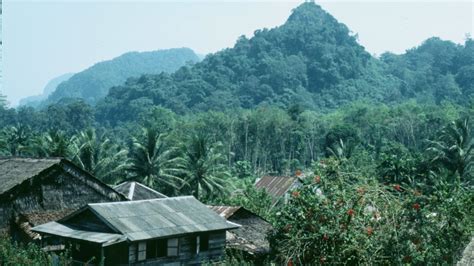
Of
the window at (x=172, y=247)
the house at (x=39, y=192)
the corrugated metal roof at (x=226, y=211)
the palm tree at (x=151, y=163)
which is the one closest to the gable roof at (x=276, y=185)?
the palm tree at (x=151, y=163)

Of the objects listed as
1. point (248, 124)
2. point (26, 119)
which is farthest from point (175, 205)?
point (26, 119)

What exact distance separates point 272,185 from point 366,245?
28.8 metres

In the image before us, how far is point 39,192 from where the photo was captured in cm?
2373

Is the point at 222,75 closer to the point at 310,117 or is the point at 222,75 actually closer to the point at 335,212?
the point at 310,117

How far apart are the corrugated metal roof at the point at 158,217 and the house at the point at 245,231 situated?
2.18 meters

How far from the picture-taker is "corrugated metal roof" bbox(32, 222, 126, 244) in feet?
59.0

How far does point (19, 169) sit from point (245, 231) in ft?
31.0

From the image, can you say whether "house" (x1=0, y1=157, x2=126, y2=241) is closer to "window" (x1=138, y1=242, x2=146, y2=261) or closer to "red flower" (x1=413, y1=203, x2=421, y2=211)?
"window" (x1=138, y1=242, x2=146, y2=261)

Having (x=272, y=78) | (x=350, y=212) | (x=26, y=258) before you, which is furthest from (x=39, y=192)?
(x=272, y=78)

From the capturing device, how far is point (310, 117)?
77.4 meters

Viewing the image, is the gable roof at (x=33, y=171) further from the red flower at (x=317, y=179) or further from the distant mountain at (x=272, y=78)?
the distant mountain at (x=272, y=78)

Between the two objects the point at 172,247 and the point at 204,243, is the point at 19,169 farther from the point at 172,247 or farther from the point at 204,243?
the point at 204,243

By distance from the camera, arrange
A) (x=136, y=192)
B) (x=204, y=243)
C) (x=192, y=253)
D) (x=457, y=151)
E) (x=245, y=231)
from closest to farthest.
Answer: (x=192, y=253) < (x=204, y=243) < (x=245, y=231) < (x=136, y=192) < (x=457, y=151)

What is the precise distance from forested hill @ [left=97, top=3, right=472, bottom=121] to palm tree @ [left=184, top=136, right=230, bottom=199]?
82.5m
